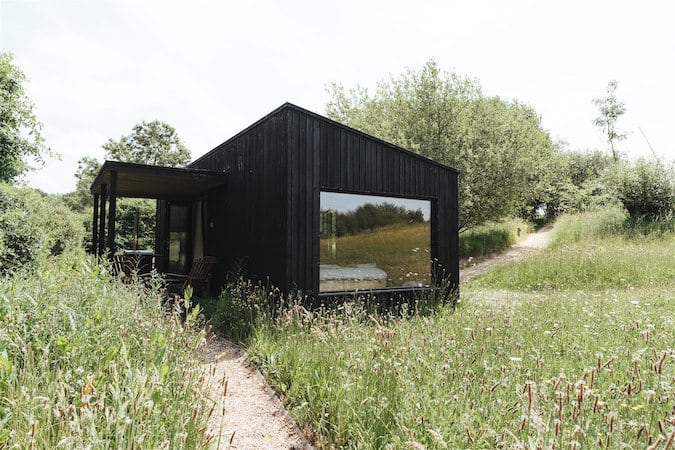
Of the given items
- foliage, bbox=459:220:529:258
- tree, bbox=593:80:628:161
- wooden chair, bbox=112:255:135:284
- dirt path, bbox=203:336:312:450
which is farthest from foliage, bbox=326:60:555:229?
tree, bbox=593:80:628:161

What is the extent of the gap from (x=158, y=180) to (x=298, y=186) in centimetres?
331

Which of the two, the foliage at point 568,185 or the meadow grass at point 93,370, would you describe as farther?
the foliage at point 568,185

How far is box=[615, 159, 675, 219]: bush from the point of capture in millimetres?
14656

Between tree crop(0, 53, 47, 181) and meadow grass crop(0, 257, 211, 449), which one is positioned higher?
tree crop(0, 53, 47, 181)

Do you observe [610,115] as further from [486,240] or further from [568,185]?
[486,240]

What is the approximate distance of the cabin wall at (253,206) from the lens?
6.37 meters

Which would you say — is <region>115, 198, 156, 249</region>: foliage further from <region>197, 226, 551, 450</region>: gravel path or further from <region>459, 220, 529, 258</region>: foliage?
<region>459, 220, 529, 258</region>: foliage

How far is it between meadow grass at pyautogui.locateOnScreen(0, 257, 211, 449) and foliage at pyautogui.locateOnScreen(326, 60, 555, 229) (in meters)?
12.3

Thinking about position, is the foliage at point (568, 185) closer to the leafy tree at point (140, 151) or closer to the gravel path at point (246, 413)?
the gravel path at point (246, 413)

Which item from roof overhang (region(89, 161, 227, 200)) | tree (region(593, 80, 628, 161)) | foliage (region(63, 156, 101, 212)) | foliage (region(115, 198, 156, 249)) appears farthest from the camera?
foliage (region(63, 156, 101, 212))

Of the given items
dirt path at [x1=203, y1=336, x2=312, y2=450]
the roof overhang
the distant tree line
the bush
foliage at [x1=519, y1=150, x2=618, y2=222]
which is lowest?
dirt path at [x1=203, y1=336, x2=312, y2=450]

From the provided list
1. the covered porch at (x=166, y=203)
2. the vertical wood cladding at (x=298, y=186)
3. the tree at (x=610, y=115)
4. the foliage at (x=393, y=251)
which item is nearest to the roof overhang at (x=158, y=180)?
the covered porch at (x=166, y=203)

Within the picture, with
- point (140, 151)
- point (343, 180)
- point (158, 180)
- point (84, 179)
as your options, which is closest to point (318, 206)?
point (343, 180)

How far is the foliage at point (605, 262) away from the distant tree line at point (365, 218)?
349 cm
